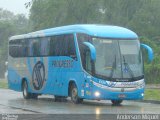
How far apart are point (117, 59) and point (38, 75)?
7.02 metres

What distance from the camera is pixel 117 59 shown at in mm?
23656

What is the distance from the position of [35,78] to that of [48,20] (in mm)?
31490

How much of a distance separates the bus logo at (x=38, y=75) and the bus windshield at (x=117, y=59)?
5900 millimetres

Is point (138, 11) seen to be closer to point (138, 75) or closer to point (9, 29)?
point (138, 75)

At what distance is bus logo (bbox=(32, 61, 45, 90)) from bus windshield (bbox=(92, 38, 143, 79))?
5.90m

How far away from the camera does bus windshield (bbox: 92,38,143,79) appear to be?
76.8ft

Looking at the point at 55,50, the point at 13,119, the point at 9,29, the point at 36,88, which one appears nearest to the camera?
the point at 13,119

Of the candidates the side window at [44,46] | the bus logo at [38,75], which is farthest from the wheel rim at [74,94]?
the bus logo at [38,75]

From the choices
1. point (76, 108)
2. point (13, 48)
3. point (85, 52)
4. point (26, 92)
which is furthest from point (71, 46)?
point (13, 48)

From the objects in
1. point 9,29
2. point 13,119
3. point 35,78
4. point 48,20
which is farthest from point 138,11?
point 9,29

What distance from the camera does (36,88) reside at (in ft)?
97.8

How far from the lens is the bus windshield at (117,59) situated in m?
23.4

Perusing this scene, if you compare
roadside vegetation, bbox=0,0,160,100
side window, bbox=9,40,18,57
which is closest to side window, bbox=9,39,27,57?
side window, bbox=9,40,18,57

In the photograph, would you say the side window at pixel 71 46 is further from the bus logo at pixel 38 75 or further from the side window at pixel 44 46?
the bus logo at pixel 38 75
